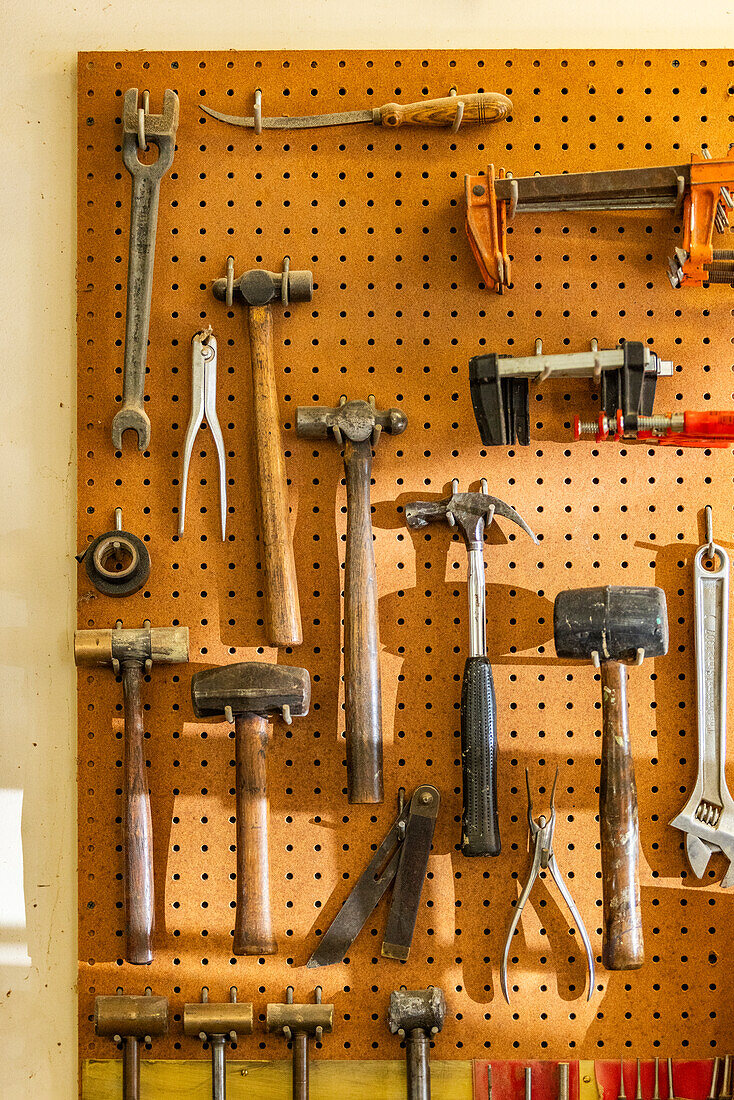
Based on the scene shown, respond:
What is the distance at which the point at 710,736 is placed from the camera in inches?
77.9

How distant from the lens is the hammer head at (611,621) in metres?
1.83

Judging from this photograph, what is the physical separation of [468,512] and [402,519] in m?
0.14

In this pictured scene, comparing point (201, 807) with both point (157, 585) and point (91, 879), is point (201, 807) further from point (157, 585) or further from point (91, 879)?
point (157, 585)

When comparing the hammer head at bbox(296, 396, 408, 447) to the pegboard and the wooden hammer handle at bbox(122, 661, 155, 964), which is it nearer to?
the pegboard

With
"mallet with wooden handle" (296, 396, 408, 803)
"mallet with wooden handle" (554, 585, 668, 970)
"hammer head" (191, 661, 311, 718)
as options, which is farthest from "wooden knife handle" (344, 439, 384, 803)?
"mallet with wooden handle" (554, 585, 668, 970)

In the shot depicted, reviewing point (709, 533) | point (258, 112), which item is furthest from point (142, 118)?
point (709, 533)

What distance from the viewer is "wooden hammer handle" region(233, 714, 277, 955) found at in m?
1.89

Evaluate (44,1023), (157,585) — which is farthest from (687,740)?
(44,1023)

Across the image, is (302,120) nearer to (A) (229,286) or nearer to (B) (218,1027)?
(A) (229,286)

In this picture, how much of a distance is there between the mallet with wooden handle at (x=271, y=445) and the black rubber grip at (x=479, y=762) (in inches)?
14.0

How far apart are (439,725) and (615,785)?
1.19 ft

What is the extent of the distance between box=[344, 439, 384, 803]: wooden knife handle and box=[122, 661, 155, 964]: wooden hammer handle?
15.9 inches

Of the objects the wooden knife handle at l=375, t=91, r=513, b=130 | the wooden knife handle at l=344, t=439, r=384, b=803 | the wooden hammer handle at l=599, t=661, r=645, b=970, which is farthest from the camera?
the wooden knife handle at l=375, t=91, r=513, b=130

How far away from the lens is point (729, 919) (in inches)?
77.7
